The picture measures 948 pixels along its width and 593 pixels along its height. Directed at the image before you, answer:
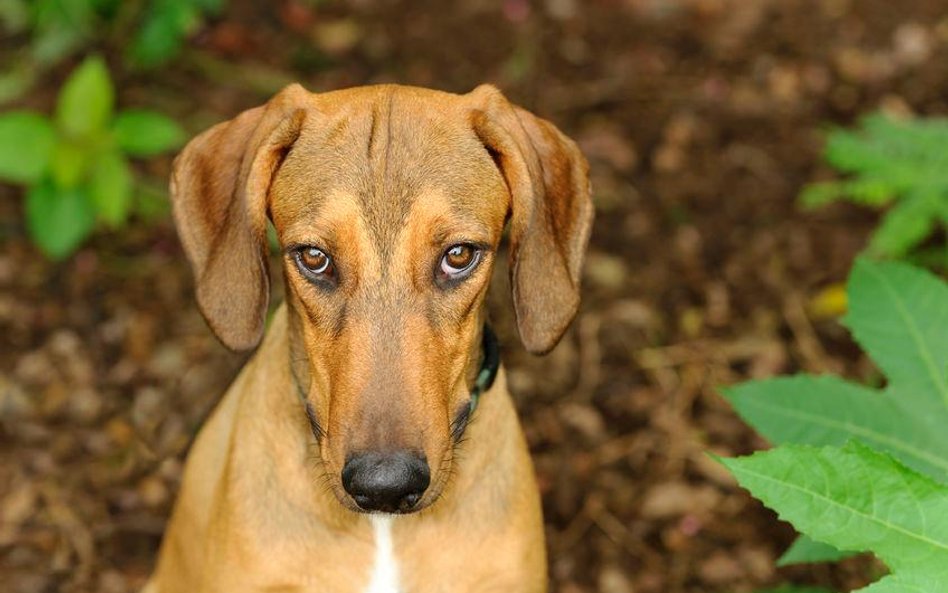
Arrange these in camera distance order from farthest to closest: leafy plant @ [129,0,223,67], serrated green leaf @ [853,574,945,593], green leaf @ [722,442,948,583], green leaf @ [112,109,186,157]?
leafy plant @ [129,0,223,67]
green leaf @ [112,109,186,157]
green leaf @ [722,442,948,583]
serrated green leaf @ [853,574,945,593]

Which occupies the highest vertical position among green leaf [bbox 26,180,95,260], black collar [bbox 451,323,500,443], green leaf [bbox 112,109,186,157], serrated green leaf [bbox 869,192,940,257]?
black collar [bbox 451,323,500,443]

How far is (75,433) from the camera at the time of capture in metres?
6.36

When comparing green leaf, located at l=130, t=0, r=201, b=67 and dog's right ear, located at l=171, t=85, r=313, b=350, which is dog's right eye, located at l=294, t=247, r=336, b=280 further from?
green leaf, located at l=130, t=0, r=201, b=67

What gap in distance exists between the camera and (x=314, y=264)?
385 cm

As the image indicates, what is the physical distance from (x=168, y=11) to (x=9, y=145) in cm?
111

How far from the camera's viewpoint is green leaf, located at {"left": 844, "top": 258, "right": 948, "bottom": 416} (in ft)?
13.6

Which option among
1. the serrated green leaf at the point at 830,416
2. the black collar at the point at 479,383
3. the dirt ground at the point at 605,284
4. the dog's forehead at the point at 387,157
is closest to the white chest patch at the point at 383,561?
the black collar at the point at 479,383

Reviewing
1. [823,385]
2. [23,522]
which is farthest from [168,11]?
[823,385]

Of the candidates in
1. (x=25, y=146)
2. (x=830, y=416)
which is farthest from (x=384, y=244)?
(x=25, y=146)

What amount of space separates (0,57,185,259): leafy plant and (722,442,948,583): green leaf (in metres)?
3.77

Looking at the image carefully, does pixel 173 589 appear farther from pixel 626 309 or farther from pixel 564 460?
pixel 626 309

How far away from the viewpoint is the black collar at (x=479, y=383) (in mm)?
4074

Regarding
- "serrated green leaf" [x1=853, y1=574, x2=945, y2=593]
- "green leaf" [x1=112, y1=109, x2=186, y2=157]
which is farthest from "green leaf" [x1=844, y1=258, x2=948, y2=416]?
"green leaf" [x1=112, y1=109, x2=186, y2=157]

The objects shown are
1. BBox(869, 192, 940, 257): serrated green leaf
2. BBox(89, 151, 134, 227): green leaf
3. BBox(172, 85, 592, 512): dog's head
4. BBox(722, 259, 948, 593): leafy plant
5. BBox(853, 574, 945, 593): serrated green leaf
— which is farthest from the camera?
BBox(869, 192, 940, 257): serrated green leaf
